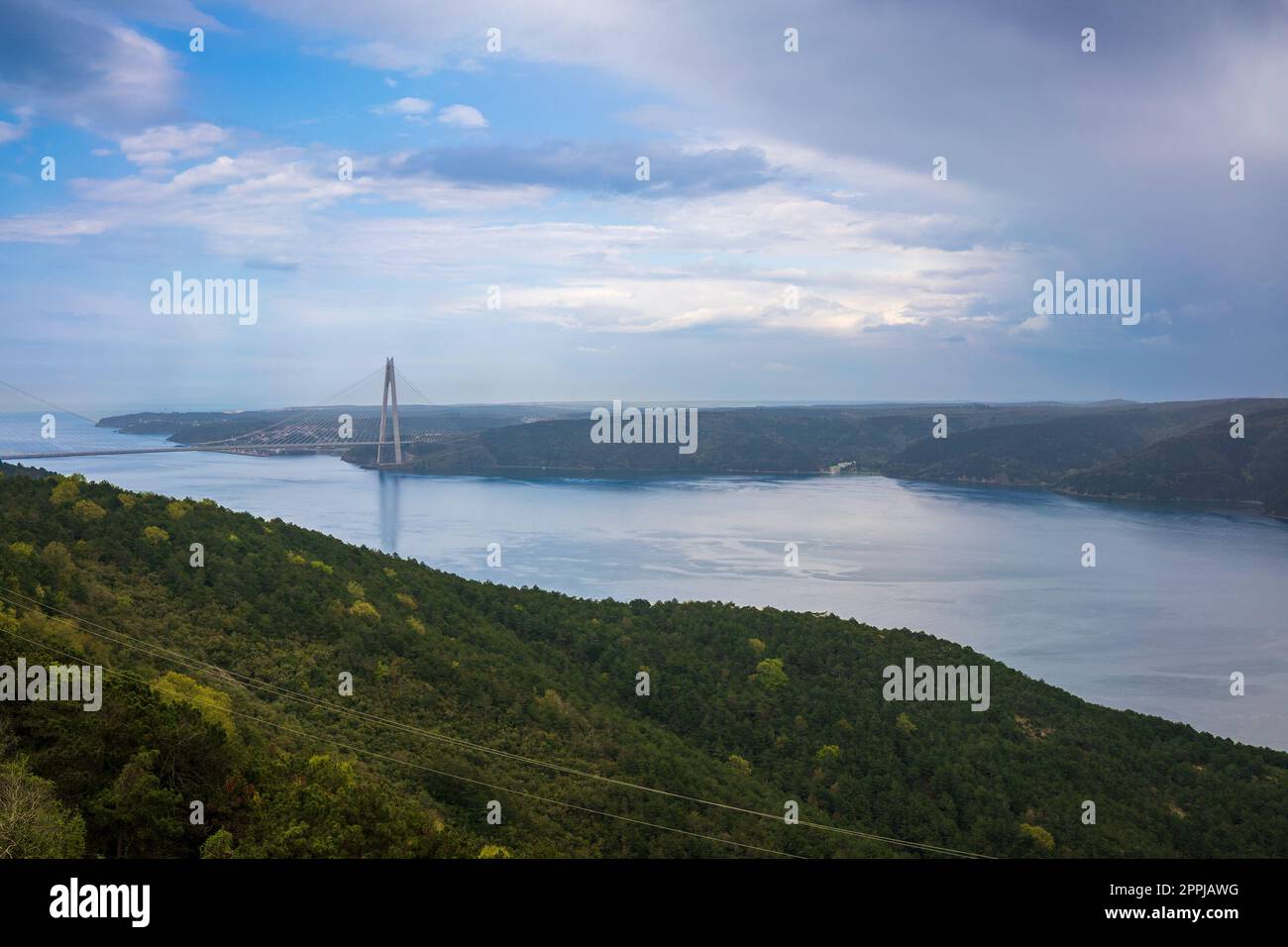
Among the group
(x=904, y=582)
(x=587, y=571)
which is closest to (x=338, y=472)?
(x=587, y=571)

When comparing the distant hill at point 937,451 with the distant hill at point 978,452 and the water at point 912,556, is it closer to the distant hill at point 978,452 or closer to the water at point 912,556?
the distant hill at point 978,452

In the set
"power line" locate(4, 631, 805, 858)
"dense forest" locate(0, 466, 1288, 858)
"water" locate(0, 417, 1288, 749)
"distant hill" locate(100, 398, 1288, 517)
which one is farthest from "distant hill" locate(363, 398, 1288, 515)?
"power line" locate(4, 631, 805, 858)

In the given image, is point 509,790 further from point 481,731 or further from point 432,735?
point 481,731

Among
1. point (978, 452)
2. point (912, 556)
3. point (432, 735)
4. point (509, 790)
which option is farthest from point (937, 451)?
point (509, 790)

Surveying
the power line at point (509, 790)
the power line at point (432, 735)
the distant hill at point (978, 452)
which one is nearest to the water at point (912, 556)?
the distant hill at point (978, 452)

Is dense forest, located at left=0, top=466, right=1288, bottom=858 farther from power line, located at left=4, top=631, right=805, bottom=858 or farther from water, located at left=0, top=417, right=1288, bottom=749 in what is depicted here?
water, located at left=0, top=417, right=1288, bottom=749

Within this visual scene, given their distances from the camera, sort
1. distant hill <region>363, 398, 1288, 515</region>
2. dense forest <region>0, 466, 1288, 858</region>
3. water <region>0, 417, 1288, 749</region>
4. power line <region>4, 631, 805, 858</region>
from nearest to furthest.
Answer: dense forest <region>0, 466, 1288, 858</region> < power line <region>4, 631, 805, 858</region> < water <region>0, 417, 1288, 749</region> < distant hill <region>363, 398, 1288, 515</region>
